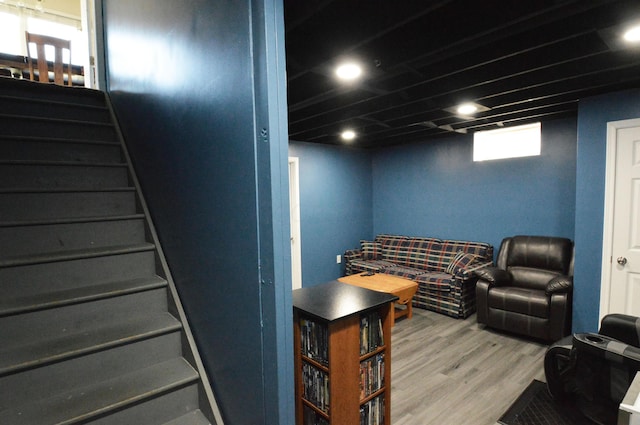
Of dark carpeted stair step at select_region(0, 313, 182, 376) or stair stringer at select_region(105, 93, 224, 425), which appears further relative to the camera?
stair stringer at select_region(105, 93, 224, 425)

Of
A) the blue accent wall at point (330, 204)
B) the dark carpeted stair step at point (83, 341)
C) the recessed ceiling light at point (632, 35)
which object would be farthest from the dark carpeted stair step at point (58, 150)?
the recessed ceiling light at point (632, 35)

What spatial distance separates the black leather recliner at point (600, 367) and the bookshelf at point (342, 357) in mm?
1094

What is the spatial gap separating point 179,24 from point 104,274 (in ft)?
4.29

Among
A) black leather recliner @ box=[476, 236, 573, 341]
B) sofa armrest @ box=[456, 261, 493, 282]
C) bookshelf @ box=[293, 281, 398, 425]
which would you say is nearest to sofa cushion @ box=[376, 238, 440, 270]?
sofa armrest @ box=[456, 261, 493, 282]

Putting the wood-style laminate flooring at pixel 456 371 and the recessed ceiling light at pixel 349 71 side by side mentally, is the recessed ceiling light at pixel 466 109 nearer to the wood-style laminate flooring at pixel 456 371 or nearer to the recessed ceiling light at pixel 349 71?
the recessed ceiling light at pixel 349 71

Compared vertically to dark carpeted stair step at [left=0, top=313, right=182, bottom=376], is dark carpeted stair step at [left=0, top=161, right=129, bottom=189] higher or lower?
higher

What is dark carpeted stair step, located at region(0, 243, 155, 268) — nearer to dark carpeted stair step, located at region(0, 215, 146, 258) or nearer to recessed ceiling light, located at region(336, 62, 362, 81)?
dark carpeted stair step, located at region(0, 215, 146, 258)

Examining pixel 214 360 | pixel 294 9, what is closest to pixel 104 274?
pixel 214 360

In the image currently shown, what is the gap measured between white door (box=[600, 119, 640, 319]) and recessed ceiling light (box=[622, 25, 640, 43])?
4.45ft

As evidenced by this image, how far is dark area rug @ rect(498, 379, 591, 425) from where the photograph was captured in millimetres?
2160

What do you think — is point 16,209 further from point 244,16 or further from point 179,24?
point 244,16

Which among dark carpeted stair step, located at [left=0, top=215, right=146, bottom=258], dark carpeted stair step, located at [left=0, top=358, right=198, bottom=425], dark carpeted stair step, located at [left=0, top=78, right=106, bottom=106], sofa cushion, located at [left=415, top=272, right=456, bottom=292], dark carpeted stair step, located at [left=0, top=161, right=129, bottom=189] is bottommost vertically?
sofa cushion, located at [left=415, top=272, right=456, bottom=292]

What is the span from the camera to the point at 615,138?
3033mm

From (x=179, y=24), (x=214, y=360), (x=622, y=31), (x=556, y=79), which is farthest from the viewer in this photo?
(x=556, y=79)
